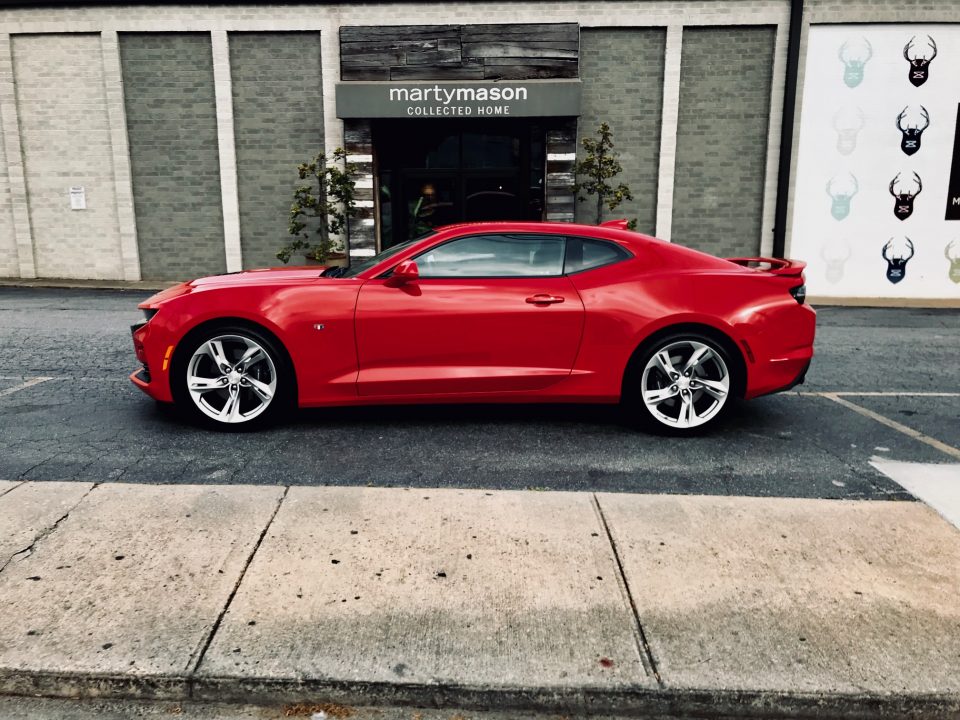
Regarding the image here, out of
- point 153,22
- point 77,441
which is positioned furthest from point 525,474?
Answer: point 153,22

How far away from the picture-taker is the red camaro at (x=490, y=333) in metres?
4.92

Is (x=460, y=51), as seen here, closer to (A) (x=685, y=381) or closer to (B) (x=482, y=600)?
(A) (x=685, y=381)

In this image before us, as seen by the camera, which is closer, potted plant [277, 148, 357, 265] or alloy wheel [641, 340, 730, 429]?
alloy wheel [641, 340, 730, 429]

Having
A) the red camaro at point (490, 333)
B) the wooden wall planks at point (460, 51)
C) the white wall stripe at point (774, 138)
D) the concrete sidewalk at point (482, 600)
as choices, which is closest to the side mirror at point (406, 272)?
the red camaro at point (490, 333)

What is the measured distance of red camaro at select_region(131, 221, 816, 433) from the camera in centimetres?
492

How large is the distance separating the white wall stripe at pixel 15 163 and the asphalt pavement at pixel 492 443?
9.99 metres

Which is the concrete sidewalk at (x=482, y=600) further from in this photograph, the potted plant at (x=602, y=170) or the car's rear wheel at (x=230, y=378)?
the potted plant at (x=602, y=170)

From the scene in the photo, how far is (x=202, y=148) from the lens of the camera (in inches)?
592

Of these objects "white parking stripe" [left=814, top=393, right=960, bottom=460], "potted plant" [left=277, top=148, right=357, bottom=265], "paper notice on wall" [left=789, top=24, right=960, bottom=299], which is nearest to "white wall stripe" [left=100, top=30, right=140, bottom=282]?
"potted plant" [left=277, top=148, right=357, bottom=265]

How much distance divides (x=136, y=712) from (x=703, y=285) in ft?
13.2

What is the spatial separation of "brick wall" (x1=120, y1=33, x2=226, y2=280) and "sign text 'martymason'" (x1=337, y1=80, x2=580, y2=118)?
3.02m

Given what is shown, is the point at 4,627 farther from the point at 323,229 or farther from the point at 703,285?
the point at 323,229

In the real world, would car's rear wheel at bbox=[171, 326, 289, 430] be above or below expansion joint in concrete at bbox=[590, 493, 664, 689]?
above

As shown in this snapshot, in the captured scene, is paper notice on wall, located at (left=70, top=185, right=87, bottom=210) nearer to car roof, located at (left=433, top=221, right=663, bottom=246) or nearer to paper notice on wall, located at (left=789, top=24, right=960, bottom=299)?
car roof, located at (left=433, top=221, right=663, bottom=246)
